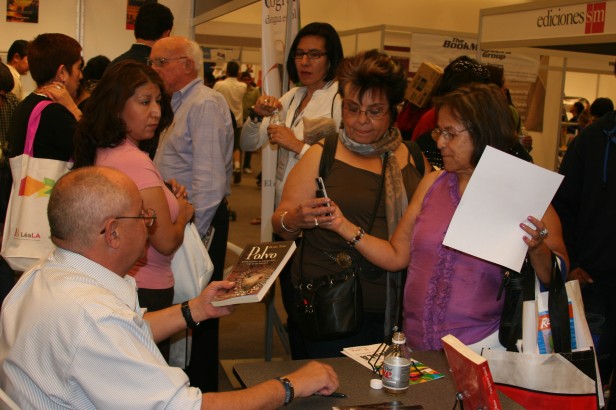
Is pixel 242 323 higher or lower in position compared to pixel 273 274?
lower

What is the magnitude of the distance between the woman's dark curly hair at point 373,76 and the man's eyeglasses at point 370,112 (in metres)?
0.04

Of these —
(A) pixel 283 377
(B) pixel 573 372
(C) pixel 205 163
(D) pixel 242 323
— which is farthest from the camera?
(D) pixel 242 323

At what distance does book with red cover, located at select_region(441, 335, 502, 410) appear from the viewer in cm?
158

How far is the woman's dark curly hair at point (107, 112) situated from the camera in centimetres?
270

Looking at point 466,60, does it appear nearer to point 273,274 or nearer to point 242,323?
point 273,274

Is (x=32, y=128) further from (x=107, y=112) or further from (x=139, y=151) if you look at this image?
(x=139, y=151)

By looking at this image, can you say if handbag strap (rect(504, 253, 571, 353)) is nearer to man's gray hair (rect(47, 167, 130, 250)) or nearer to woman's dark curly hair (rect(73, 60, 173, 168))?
man's gray hair (rect(47, 167, 130, 250))

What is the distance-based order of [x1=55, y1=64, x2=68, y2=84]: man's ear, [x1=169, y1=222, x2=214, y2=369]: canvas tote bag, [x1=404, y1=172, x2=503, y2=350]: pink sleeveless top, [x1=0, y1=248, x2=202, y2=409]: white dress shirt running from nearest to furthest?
[x1=0, y1=248, x2=202, y2=409]: white dress shirt → [x1=404, y1=172, x2=503, y2=350]: pink sleeveless top → [x1=169, y1=222, x2=214, y2=369]: canvas tote bag → [x1=55, y1=64, x2=68, y2=84]: man's ear

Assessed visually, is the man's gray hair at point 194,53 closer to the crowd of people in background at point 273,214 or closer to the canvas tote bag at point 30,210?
the crowd of people in background at point 273,214

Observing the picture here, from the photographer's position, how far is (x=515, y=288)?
2301 millimetres

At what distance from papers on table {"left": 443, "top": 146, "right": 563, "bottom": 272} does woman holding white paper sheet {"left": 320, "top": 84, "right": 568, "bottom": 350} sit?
0.18 m

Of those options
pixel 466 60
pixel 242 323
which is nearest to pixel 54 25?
pixel 242 323

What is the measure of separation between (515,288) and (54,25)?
19.7ft

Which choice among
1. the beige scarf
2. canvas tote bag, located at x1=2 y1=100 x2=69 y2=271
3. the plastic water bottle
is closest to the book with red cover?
the plastic water bottle
